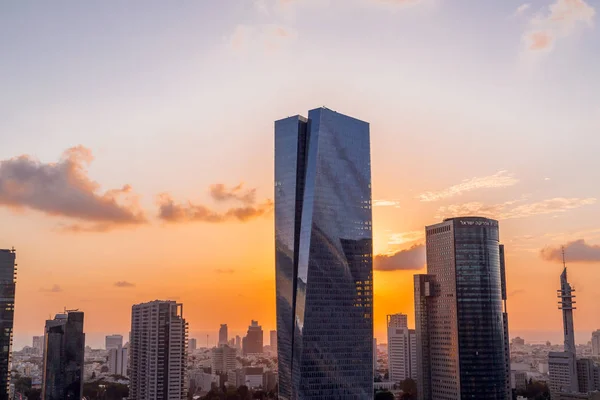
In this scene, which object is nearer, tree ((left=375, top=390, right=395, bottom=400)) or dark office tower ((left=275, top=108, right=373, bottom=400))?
dark office tower ((left=275, top=108, right=373, bottom=400))

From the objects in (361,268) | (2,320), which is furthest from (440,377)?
(2,320)

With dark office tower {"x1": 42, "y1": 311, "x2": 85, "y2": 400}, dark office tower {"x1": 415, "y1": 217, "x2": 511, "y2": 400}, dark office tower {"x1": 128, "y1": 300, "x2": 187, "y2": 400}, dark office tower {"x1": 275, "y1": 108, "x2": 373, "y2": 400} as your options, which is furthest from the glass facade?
dark office tower {"x1": 42, "y1": 311, "x2": 85, "y2": 400}

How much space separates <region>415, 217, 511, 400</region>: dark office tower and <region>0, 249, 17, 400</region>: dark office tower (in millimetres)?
98451

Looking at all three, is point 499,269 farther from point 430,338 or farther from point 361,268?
point 361,268

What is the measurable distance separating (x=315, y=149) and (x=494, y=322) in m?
64.0

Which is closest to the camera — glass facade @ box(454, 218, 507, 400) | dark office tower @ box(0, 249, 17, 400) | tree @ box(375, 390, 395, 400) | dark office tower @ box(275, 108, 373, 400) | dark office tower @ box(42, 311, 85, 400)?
dark office tower @ box(275, 108, 373, 400)

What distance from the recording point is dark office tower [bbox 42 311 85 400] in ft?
490

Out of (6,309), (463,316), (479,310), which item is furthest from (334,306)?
(6,309)

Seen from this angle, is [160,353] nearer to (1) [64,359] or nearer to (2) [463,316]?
(1) [64,359]

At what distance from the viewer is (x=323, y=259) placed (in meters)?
121

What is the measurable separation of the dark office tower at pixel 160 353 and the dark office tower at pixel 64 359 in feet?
47.8

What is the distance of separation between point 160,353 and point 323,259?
5880 cm

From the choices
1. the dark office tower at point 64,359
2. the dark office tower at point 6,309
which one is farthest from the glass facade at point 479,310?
the dark office tower at point 6,309

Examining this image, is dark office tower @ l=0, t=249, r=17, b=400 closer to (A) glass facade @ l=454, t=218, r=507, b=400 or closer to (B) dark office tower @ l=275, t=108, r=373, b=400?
(B) dark office tower @ l=275, t=108, r=373, b=400
